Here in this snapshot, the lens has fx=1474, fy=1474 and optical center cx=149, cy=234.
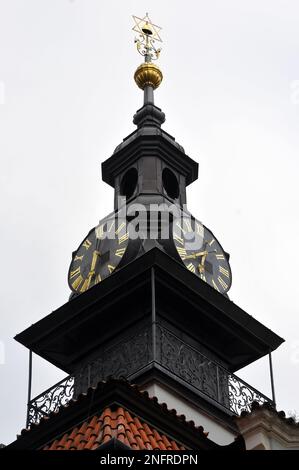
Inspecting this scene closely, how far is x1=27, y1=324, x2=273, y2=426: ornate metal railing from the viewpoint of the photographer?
2888 centimetres

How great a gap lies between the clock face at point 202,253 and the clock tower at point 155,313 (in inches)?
1.3

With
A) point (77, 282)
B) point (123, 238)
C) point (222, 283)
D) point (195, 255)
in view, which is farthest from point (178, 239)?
point (77, 282)

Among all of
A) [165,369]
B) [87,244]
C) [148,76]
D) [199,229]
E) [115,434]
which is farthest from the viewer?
[148,76]

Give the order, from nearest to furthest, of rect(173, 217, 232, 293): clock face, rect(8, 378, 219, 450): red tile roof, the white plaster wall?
rect(8, 378, 219, 450): red tile roof
the white plaster wall
rect(173, 217, 232, 293): clock face

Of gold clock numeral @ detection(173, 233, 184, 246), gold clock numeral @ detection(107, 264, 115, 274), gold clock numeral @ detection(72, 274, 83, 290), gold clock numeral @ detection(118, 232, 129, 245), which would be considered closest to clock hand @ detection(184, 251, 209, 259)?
gold clock numeral @ detection(173, 233, 184, 246)

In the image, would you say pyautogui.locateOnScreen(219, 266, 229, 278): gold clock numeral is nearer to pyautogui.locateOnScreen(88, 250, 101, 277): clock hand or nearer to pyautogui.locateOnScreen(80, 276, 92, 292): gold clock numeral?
pyautogui.locateOnScreen(88, 250, 101, 277): clock hand

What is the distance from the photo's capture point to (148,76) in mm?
39031

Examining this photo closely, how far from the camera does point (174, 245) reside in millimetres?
31859

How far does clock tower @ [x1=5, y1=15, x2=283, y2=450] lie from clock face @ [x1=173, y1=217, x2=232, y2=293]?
0.03 metres

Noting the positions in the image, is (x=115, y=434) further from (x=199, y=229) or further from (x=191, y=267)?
(x=199, y=229)

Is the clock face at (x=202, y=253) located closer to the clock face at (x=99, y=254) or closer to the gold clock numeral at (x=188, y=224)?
the gold clock numeral at (x=188, y=224)

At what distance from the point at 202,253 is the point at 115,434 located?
12.3m
